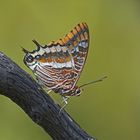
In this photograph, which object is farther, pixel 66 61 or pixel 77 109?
pixel 77 109

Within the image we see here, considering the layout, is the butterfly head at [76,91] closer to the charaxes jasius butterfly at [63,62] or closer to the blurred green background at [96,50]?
the charaxes jasius butterfly at [63,62]

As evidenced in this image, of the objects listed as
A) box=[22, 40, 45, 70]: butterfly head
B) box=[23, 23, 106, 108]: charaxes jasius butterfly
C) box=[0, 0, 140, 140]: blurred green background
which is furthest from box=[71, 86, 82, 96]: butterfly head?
box=[0, 0, 140, 140]: blurred green background

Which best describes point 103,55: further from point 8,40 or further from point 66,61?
point 66,61

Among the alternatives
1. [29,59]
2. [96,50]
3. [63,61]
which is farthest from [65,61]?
[96,50]

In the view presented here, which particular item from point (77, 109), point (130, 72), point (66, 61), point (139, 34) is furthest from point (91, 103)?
point (66, 61)

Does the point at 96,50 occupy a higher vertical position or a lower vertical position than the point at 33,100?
lower

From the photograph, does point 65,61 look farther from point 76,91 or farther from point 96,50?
point 96,50

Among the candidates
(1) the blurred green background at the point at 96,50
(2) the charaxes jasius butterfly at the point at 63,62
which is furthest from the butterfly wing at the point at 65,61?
(1) the blurred green background at the point at 96,50
